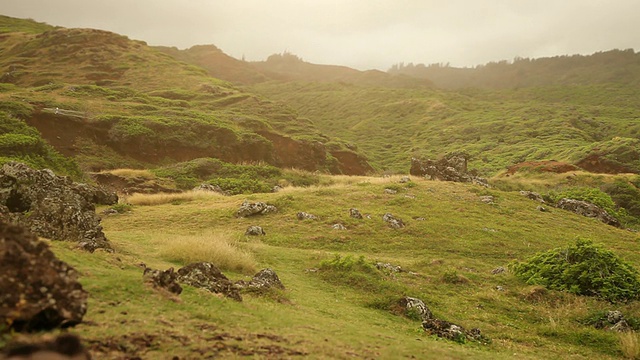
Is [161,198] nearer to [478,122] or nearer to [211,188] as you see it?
[211,188]

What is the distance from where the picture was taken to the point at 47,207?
38.1 ft

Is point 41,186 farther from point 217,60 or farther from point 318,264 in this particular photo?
point 217,60

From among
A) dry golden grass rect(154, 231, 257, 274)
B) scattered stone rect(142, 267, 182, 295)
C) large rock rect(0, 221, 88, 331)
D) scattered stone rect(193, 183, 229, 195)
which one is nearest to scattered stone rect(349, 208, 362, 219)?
dry golden grass rect(154, 231, 257, 274)

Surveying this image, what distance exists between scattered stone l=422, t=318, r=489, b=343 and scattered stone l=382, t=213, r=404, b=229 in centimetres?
1193

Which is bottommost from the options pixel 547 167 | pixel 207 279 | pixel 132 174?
pixel 132 174

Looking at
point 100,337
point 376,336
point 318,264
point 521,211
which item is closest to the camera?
point 100,337

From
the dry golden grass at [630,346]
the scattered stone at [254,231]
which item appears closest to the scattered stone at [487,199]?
the scattered stone at [254,231]

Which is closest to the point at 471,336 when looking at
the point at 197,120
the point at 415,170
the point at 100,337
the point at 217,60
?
the point at 100,337

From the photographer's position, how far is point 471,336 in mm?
10719

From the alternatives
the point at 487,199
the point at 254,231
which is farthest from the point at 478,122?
the point at 254,231

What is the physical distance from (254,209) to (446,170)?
65.4ft

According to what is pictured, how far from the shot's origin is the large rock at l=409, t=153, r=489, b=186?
37000 millimetres

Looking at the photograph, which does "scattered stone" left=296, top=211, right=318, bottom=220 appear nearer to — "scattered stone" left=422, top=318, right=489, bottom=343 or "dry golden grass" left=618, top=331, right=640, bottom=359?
"scattered stone" left=422, top=318, right=489, bottom=343

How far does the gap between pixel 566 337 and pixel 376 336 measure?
21.5 feet
